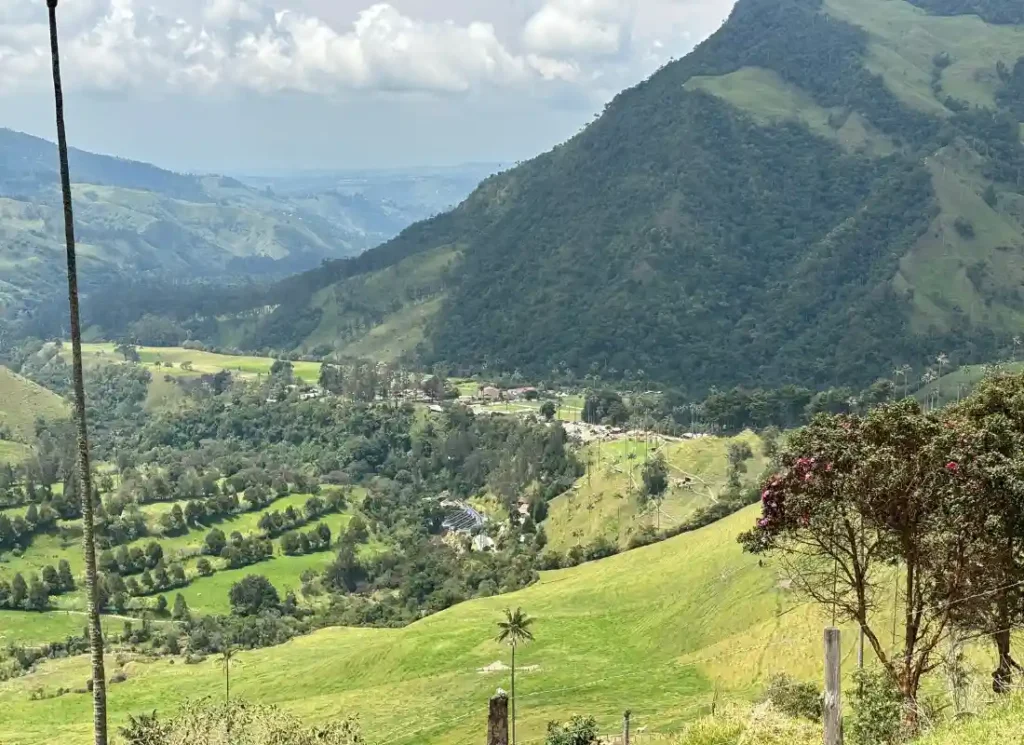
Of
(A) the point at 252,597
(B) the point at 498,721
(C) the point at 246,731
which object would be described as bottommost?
(A) the point at 252,597

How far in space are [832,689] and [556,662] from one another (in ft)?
207

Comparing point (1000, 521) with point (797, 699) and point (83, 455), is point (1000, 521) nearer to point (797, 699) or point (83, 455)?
point (797, 699)

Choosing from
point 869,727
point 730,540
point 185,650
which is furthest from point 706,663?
point 185,650

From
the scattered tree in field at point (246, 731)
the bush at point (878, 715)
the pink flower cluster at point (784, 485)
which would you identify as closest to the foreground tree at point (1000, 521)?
the bush at point (878, 715)

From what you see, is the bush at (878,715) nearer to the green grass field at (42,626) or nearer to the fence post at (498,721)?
the fence post at (498,721)

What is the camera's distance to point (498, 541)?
510 ft

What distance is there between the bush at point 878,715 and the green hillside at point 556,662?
24.1m

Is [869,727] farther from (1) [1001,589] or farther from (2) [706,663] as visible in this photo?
(2) [706,663]

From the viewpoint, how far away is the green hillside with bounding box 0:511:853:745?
62.4 meters

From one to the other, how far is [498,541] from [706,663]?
90.3m

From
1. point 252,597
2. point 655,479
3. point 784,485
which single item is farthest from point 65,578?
point 784,485

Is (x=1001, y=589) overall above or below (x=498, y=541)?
above

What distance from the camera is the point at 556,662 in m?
77.6

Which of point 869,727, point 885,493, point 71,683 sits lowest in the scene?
point 71,683
